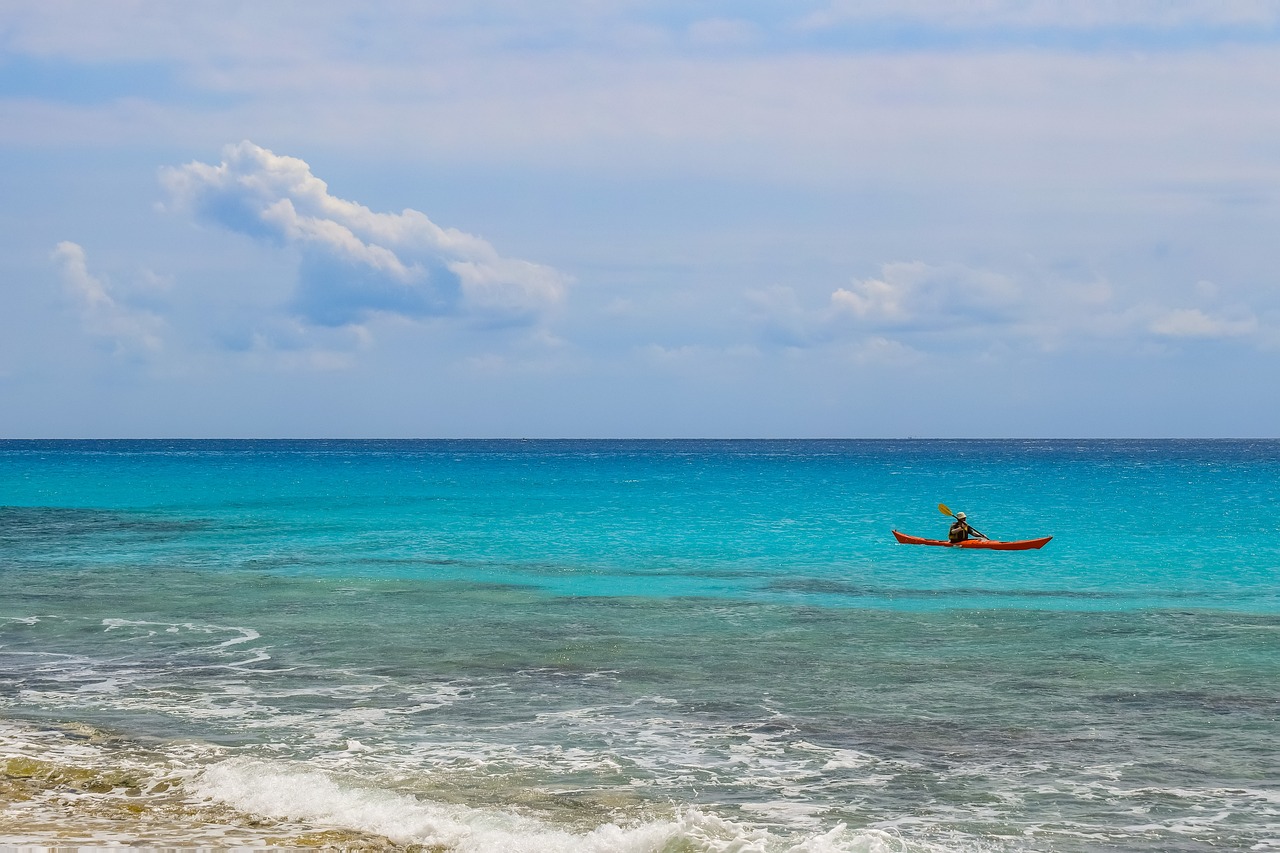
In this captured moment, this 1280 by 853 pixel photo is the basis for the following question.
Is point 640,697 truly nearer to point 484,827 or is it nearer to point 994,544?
point 484,827

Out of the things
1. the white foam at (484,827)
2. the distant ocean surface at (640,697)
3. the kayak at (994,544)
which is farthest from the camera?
the kayak at (994,544)

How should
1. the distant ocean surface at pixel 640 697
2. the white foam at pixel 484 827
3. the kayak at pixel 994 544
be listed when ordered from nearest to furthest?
the white foam at pixel 484 827, the distant ocean surface at pixel 640 697, the kayak at pixel 994 544

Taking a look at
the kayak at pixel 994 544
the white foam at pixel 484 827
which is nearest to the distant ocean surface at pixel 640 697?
the white foam at pixel 484 827

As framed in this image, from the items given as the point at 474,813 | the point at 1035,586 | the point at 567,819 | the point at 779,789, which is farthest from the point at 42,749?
the point at 1035,586

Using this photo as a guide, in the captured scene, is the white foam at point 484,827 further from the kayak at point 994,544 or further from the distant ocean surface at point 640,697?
the kayak at point 994,544

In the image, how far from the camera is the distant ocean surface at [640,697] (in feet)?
39.7

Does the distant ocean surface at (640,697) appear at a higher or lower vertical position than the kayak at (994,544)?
lower

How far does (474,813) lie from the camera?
12203 mm

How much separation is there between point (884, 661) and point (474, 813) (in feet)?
32.6

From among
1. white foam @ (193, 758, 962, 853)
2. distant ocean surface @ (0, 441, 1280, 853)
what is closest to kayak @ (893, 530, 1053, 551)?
distant ocean surface @ (0, 441, 1280, 853)

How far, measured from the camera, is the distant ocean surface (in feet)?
39.7

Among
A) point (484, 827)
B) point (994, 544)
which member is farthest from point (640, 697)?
point (994, 544)

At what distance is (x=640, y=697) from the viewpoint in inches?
692

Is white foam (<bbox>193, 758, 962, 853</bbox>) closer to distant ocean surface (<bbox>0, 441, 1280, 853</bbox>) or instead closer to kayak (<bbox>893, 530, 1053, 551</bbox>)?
distant ocean surface (<bbox>0, 441, 1280, 853</bbox>)
